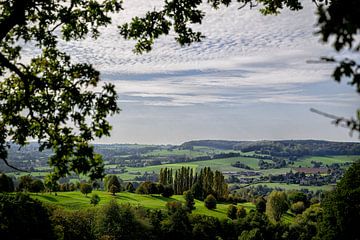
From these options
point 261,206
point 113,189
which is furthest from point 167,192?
point 261,206

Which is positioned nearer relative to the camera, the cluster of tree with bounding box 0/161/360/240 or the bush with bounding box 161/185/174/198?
the cluster of tree with bounding box 0/161/360/240

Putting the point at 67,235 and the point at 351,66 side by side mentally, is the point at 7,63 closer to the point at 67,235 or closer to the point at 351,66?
the point at 351,66

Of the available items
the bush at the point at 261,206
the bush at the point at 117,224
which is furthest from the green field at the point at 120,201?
the bush at the point at 117,224

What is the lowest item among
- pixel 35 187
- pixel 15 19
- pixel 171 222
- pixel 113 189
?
pixel 171 222

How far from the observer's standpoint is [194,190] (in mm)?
133625

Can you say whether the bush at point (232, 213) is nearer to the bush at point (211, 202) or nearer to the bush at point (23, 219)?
the bush at point (211, 202)

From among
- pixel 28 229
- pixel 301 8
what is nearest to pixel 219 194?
pixel 28 229

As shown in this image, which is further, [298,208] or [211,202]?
[298,208]

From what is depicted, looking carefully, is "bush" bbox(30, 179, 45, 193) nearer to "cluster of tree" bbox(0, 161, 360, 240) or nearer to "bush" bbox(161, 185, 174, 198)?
"cluster of tree" bbox(0, 161, 360, 240)

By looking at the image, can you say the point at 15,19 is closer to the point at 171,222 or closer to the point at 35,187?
the point at 171,222

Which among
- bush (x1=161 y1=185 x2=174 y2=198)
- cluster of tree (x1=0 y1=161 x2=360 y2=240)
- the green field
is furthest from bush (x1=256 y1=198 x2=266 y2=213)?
bush (x1=161 y1=185 x2=174 y2=198)

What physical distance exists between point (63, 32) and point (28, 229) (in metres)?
40.6

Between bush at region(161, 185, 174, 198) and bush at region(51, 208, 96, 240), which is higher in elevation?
bush at region(51, 208, 96, 240)

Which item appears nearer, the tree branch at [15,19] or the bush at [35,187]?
the tree branch at [15,19]
